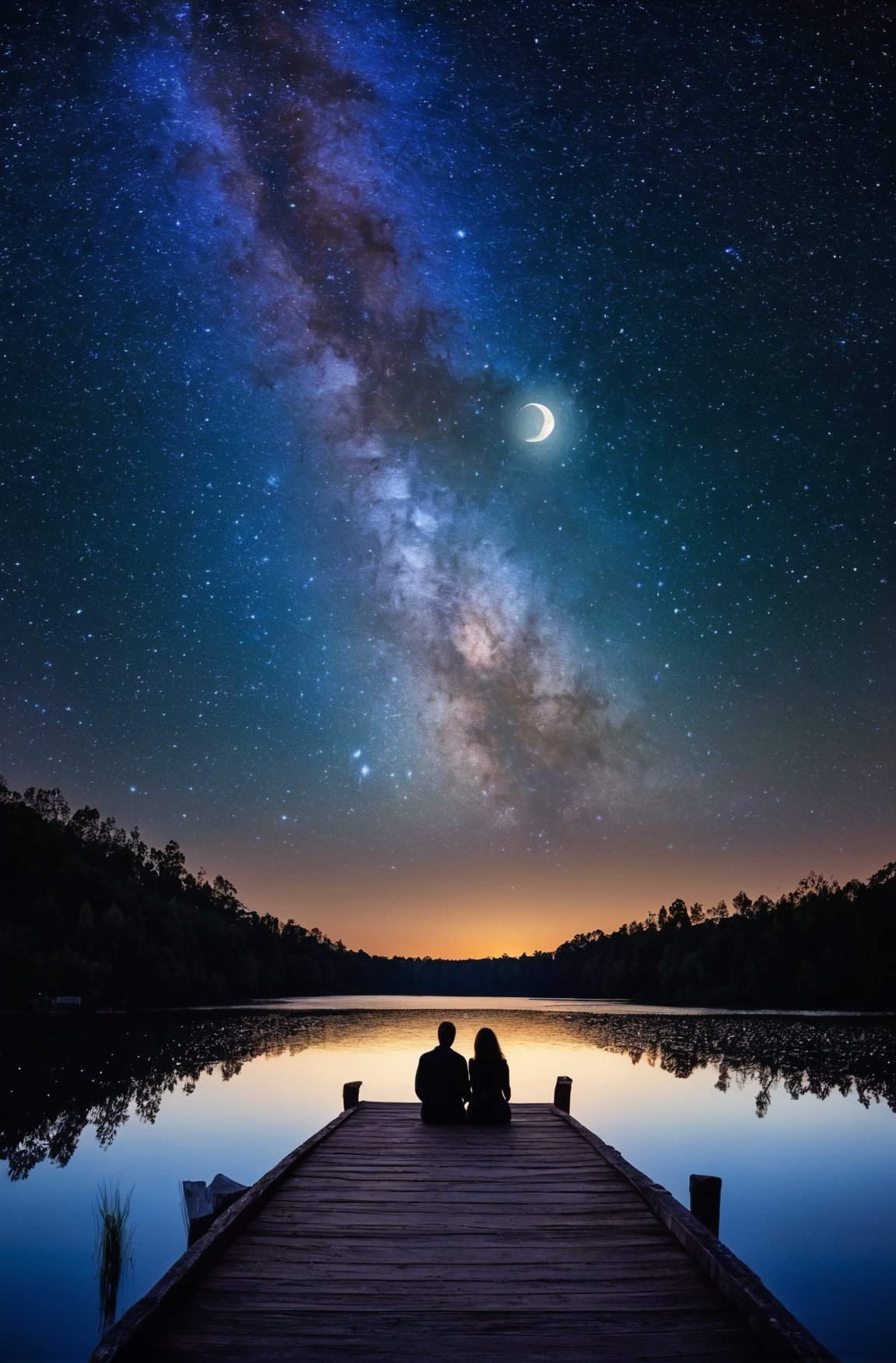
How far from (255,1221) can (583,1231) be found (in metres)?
2.51

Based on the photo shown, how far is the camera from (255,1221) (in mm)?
6613

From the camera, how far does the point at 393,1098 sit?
949 inches

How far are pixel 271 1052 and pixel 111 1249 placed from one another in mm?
28039

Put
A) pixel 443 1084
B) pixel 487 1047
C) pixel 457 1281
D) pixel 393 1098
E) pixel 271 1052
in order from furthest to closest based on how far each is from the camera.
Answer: pixel 271 1052
pixel 393 1098
pixel 443 1084
pixel 487 1047
pixel 457 1281

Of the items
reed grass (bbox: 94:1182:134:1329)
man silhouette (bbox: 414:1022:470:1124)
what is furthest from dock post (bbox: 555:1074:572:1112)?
reed grass (bbox: 94:1182:134:1329)

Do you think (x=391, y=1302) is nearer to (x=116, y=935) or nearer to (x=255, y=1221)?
(x=255, y=1221)

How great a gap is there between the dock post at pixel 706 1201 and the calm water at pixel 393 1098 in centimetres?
473

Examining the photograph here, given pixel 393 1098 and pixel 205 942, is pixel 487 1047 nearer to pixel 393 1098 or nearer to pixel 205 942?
pixel 393 1098

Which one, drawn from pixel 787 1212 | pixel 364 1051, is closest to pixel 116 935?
pixel 364 1051

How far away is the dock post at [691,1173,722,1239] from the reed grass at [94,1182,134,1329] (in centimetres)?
743

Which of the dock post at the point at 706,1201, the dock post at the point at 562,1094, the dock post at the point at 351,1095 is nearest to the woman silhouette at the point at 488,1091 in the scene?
the dock post at the point at 562,1094

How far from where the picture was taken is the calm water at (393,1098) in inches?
449

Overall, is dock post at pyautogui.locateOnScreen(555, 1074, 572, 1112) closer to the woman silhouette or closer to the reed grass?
the woman silhouette

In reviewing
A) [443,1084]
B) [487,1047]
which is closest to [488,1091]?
[443,1084]
